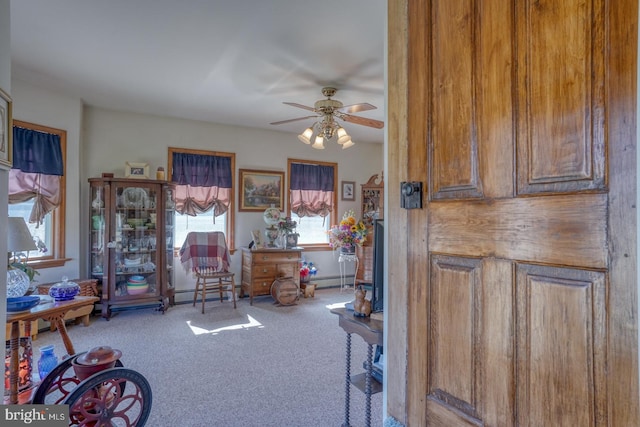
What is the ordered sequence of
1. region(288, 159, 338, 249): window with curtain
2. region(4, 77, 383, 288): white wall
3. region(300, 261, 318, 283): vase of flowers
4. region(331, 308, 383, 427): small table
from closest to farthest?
region(331, 308, 383, 427): small table, region(4, 77, 383, 288): white wall, region(300, 261, 318, 283): vase of flowers, region(288, 159, 338, 249): window with curtain

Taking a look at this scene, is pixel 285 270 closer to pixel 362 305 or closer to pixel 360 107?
pixel 360 107

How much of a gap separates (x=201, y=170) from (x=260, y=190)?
3.21 feet

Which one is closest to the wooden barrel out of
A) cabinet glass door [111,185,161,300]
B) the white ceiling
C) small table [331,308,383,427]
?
cabinet glass door [111,185,161,300]

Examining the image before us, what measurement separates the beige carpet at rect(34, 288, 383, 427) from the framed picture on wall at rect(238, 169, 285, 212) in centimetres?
163

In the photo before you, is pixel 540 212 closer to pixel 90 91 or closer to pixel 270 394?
pixel 270 394

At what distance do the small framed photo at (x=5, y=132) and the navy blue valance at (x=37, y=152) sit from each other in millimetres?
2653

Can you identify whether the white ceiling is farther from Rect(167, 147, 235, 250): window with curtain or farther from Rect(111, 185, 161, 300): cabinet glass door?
Rect(111, 185, 161, 300): cabinet glass door

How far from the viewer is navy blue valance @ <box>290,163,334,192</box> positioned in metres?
5.88

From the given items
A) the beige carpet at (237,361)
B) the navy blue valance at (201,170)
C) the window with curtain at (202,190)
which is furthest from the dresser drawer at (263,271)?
the navy blue valance at (201,170)

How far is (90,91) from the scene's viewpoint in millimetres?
3871

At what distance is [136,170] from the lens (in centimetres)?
453

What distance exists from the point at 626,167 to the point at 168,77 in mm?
3720

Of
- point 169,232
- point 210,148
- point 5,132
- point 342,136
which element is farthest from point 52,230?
point 342,136

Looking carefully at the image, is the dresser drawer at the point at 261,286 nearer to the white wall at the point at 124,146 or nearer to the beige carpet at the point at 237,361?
the beige carpet at the point at 237,361
